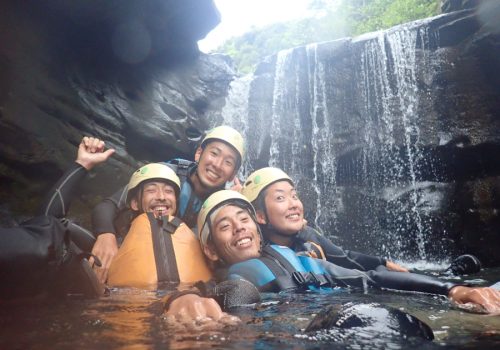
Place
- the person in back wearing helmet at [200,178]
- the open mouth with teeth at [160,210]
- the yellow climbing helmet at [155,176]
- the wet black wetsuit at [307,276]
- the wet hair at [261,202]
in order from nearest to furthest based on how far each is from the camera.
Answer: the wet black wetsuit at [307,276], the wet hair at [261,202], the open mouth with teeth at [160,210], the yellow climbing helmet at [155,176], the person in back wearing helmet at [200,178]

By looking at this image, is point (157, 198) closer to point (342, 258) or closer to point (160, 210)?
point (160, 210)

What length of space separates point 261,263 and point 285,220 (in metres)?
0.85

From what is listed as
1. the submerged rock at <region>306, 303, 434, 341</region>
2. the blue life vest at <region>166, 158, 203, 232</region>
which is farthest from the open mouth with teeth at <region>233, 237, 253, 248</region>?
the submerged rock at <region>306, 303, 434, 341</region>

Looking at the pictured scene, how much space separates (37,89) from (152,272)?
6.29 metres

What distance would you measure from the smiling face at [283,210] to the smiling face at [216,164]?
0.92m

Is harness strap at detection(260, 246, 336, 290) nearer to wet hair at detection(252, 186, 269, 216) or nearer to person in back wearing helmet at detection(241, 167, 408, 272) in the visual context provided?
person in back wearing helmet at detection(241, 167, 408, 272)

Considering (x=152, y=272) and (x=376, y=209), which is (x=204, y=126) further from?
(x=152, y=272)

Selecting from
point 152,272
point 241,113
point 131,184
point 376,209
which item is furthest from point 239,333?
point 241,113

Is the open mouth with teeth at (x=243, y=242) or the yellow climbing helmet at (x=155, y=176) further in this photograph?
the yellow climbing helmet at (x=155, y=176)

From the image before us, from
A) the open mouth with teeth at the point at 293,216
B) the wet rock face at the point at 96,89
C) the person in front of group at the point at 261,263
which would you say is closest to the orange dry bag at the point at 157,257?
the person in front of group at the point at 261,263

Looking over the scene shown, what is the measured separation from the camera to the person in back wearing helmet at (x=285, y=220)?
4.03 m

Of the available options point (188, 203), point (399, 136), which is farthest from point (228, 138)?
point (399, 136)

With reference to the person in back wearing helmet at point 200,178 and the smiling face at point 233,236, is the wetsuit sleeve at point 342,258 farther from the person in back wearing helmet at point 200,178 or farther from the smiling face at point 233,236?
Answer: the person in back wearing helmet at point 200,178

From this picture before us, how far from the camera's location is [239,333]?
68.6 inches
